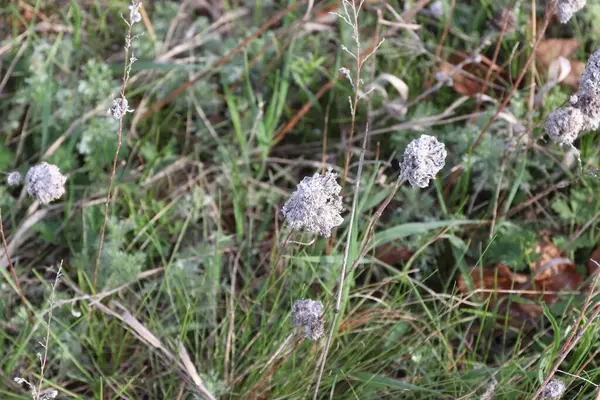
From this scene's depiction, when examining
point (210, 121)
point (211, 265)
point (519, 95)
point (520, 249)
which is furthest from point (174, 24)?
point (520, 249)

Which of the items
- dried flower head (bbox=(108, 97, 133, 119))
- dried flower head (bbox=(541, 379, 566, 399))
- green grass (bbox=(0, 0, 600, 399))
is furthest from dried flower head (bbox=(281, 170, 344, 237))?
dried flower head (bbox=(541, 379, 566, 399))

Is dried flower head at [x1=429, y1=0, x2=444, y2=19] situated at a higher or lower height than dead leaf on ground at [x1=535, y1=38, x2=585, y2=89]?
higher

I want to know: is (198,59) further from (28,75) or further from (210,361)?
(210,361)

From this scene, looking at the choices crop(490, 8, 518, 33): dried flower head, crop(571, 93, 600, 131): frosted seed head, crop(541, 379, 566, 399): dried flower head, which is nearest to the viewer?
crop(541, 379, 566, 399): dried flower head

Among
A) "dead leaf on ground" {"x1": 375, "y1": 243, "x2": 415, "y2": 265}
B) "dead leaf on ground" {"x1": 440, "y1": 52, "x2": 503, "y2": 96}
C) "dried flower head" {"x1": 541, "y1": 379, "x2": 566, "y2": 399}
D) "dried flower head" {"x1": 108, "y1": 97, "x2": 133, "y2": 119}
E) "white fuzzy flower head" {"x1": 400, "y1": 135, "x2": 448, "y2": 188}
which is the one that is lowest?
"dead leaf on ground" {"x1": 375, "y1": 243, "x2": 415, "y2": 265}

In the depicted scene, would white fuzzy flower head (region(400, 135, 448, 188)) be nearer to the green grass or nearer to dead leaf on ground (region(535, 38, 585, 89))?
the green grass

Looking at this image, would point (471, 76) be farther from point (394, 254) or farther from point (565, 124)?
point (565, 124)

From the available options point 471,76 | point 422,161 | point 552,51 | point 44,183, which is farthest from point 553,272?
point 44,183
